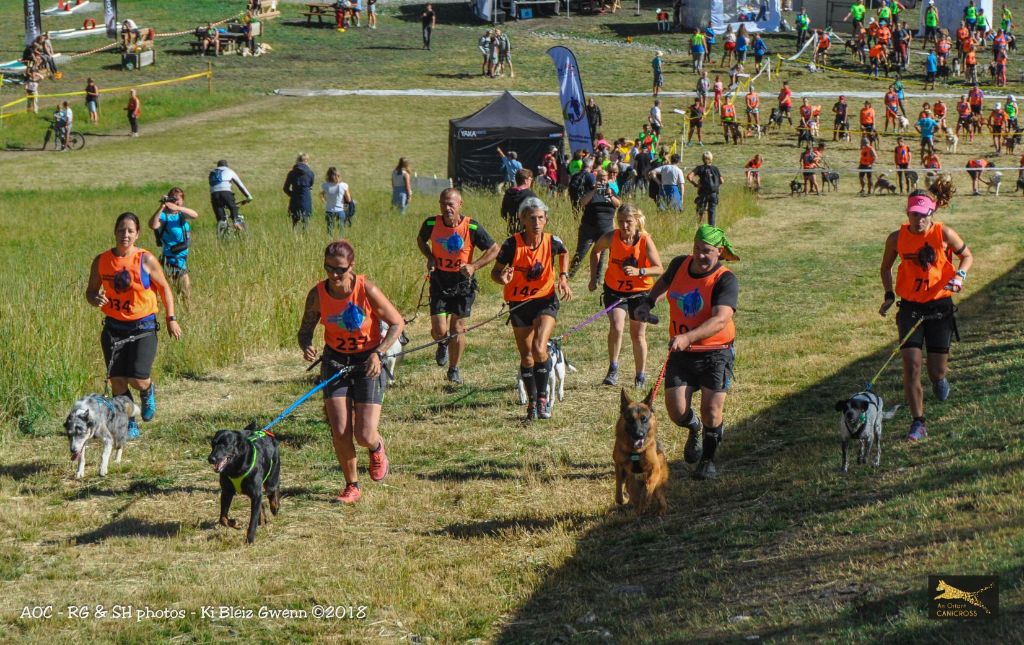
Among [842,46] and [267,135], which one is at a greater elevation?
[842,46]

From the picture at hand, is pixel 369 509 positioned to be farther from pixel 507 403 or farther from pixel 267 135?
pixel 267 135

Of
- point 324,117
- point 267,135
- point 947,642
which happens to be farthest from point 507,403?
point 324,117

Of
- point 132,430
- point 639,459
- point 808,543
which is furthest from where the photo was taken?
point 132,430

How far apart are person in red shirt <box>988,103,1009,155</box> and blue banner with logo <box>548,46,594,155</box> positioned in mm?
16031

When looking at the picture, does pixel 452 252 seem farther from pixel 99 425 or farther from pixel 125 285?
pixel 99 425

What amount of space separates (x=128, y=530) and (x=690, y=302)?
4.08 meters

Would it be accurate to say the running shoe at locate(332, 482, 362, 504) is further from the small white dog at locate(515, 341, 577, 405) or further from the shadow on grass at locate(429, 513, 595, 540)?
the small white dog at locate(515, 341, 577, 405)

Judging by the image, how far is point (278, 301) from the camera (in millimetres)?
15008

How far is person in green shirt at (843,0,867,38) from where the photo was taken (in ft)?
166

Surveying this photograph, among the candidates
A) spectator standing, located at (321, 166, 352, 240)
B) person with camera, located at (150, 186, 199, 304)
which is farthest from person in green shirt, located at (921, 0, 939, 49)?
person with camera, located at (150, 186, 199, 304)

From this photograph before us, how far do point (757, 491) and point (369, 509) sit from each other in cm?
270

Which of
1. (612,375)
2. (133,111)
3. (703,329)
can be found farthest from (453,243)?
(133,111)

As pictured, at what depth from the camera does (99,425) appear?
9086mm

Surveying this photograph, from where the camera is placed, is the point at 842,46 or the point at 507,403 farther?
the point at 842,46
